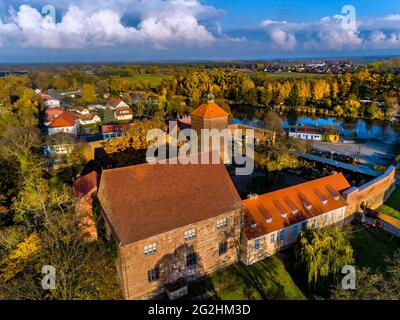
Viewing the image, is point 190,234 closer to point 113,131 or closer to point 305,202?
point 305,202

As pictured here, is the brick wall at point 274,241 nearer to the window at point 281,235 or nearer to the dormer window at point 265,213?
the window at point 281,235

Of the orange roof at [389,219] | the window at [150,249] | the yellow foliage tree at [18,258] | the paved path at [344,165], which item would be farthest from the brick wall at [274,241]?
the paved path at [344,165]

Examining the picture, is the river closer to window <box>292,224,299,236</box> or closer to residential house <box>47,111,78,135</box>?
residential house <box>47,111,78,135</box>

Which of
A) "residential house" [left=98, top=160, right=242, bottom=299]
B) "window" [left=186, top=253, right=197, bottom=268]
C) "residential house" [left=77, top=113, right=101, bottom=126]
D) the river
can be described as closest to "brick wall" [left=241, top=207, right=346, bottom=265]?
"residential house" [left=98, top=160, right=242, bottom=299]

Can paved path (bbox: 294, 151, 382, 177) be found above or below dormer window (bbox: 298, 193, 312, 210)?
below

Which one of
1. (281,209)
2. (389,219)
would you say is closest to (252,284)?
(281,209)

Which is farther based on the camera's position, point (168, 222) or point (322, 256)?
point (322, 256)

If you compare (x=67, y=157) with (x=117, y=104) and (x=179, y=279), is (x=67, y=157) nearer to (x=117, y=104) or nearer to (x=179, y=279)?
(x=179, y=279)
